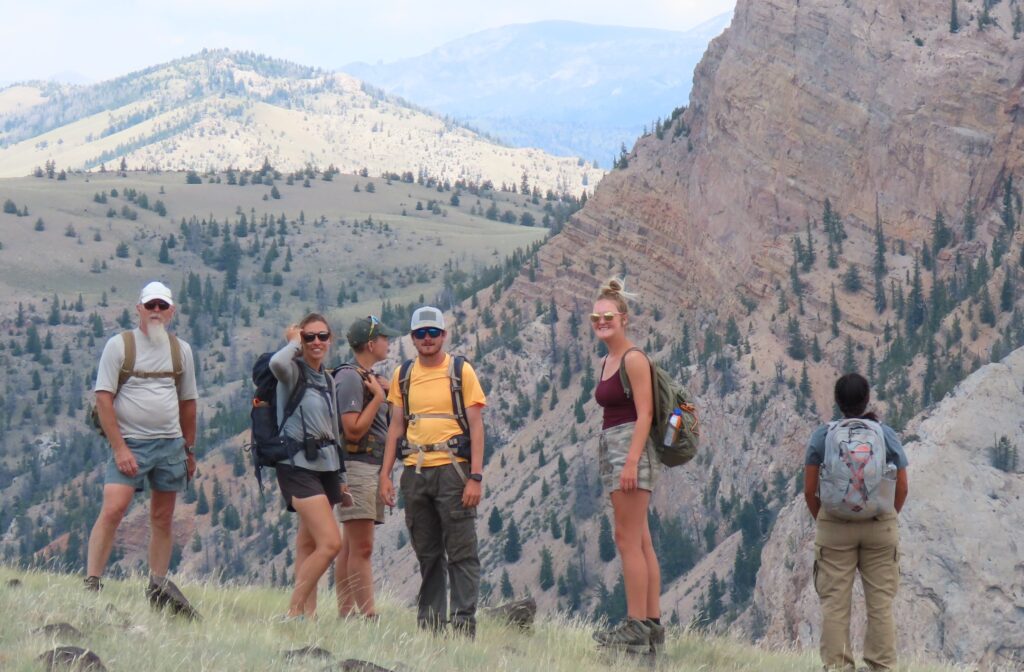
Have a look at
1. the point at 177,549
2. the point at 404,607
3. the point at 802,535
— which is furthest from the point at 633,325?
the point at 404,607

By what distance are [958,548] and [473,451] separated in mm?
17034

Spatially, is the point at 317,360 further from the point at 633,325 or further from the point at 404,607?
the point at 633,325

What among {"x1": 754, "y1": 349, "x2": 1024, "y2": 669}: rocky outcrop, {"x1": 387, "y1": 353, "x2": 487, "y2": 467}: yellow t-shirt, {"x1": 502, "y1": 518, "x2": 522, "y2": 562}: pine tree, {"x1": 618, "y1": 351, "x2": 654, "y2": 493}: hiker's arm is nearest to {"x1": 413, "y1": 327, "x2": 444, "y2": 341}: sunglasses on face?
{"x1": 387, "y1": 353, "x2": 487, "y2": 467}: yellow t-shirt

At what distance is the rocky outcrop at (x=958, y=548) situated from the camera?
2370 cm

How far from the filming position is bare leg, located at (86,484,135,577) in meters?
10.4

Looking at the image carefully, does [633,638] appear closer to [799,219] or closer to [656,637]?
[656,637]

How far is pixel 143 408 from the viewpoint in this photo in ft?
34.1

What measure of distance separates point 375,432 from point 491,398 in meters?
64.4

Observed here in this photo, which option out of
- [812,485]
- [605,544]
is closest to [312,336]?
[812,485]

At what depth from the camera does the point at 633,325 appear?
6944 centimetres

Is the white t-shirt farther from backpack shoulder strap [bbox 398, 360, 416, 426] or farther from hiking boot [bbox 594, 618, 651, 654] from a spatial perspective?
hiking boot [bbox 594, 618, 651, 654]

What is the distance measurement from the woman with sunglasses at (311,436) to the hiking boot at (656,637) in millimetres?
2136

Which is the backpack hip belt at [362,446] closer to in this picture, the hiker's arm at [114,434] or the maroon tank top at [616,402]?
the hiker's arm at [114,434]

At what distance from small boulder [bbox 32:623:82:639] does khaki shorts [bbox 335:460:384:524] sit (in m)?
2.57
